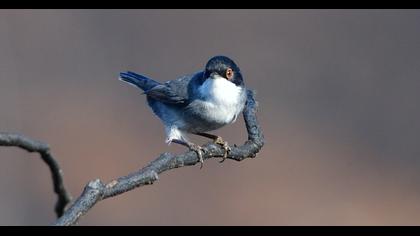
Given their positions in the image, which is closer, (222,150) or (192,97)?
(222,150)

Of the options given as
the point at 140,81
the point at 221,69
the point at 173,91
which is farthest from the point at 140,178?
the point at 140,81

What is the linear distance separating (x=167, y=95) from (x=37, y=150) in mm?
1808

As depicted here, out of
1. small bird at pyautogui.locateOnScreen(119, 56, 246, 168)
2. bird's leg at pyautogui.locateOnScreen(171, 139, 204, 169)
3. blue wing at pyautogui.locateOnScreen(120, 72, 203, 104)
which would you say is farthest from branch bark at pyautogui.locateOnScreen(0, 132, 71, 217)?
blue wing at pyautogui.locateOnScreen(120, 72, 203, 104)

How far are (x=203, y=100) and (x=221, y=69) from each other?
0.27m

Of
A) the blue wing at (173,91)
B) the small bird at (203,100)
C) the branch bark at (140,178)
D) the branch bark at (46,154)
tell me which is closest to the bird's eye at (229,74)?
the small bird at (203,100)

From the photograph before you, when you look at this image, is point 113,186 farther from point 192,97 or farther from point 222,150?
point 192,97

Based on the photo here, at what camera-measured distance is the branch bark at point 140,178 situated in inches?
77.1

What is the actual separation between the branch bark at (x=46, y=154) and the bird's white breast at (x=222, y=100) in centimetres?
122

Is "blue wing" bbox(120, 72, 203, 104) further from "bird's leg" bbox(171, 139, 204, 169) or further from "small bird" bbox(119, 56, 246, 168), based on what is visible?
"bird's leg" bbox(171, 139, 204, 169)

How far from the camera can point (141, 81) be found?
14.9 ft

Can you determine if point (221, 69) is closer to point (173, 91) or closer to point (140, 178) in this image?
point (173, 91)

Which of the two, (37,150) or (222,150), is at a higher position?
(222,150)

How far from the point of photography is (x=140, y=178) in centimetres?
214
